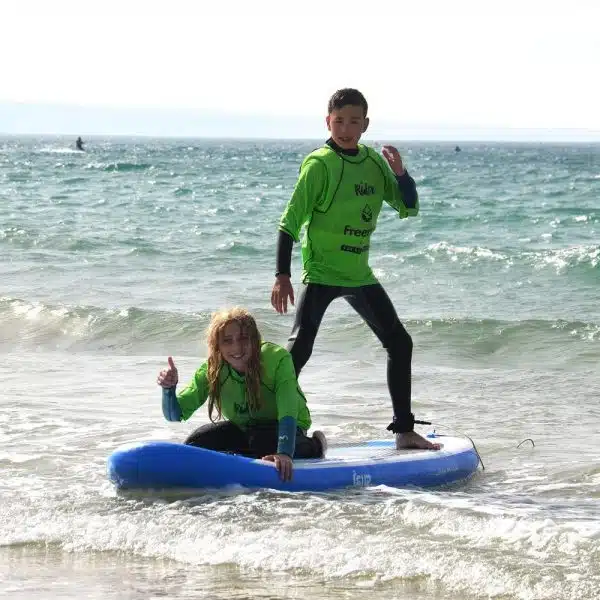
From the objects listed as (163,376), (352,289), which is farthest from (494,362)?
(163,376)

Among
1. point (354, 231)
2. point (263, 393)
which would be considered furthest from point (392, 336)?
point (263, 393)

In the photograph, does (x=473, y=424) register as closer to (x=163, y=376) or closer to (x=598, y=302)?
(x=163, y=376)

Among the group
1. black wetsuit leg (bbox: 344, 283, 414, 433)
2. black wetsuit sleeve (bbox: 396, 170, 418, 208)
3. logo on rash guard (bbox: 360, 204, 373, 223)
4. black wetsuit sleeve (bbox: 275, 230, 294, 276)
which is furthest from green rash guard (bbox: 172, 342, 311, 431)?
black wetsuit sleeve (bbox: 396, 170, 418, 208)

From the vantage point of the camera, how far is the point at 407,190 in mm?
6156

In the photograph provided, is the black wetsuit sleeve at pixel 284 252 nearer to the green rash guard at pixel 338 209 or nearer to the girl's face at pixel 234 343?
the green rash guard at pixel 338 209

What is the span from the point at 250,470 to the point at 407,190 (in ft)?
5.21

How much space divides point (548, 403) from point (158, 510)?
3978mm

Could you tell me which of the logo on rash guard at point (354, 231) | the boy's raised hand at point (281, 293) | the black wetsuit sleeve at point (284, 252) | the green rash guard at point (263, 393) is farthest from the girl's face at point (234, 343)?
the logo on rash guard at point (354, 231)

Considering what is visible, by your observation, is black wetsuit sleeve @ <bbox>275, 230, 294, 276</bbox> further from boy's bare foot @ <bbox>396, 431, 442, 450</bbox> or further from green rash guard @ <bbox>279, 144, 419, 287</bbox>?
boy's bare foot @ <bbox>396, 431, 442, 450</bbox>

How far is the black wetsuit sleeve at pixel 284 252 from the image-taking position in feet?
19.4

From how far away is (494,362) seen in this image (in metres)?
11.2

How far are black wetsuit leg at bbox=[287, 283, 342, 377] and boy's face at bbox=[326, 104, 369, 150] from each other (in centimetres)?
72

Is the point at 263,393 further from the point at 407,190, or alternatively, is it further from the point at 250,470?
the point at 407,190

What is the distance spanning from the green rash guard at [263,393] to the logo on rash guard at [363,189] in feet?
2.87
